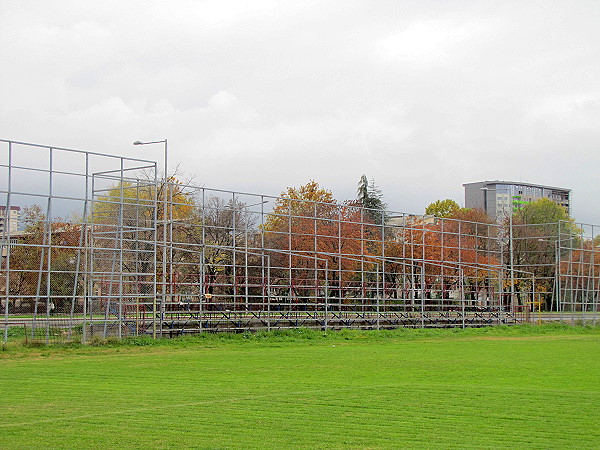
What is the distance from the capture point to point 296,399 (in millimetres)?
13617

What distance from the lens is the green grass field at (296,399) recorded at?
33.5 feet

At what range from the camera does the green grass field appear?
1021 cm

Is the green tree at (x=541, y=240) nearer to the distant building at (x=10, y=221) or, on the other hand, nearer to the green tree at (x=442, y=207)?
the green tree at (x=442, y=207)

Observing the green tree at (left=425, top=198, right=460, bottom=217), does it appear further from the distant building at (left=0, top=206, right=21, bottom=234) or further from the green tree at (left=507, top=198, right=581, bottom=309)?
the distant building at (left=0, top=206, right=21, bottom=234)

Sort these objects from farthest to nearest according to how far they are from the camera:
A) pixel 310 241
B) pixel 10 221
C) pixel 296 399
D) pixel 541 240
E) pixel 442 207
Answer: pixel 442 207 → pixel 541 240 → pixel 310 241 → pixel 10 221 → pixel 296 399

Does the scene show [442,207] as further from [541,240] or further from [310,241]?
[310,241]

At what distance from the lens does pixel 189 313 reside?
1296 inches

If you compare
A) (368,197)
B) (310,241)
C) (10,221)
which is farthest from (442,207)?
(10,221)

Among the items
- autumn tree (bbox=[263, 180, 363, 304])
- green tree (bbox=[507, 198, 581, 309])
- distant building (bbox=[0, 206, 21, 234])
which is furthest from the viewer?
green tree (bbox=[507, 198, 581, 309])

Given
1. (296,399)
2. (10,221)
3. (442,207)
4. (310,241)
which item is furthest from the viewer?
(442,207)

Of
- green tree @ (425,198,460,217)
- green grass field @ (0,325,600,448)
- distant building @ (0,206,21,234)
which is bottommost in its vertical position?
green grass field @ (0,325,600,448)

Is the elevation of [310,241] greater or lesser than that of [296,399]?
greater

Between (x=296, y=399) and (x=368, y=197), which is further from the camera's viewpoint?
(x=368, y=197)

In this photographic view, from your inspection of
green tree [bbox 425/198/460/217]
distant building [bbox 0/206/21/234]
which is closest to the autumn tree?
distant building [bbox 0/206/21/234]
